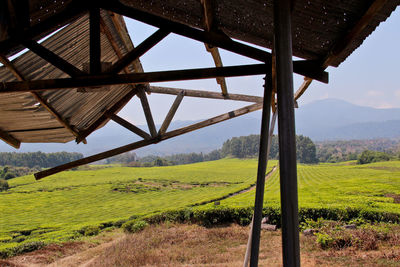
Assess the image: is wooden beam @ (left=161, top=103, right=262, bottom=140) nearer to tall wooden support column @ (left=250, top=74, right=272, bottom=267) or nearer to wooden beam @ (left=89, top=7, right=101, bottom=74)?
tall wooden support column @ (left=250, top=74, right=272, bottom=267)

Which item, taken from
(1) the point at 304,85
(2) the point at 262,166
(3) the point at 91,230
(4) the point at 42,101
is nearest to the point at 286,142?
(2) the point at 262,166

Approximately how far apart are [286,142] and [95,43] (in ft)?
6.48

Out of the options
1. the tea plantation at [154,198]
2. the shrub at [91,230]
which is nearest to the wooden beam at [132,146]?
the tea plantation at [154,198]

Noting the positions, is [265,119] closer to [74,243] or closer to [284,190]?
[284,190]

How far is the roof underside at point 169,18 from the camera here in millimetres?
2023

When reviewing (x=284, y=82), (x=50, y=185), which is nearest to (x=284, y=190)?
(x=284, y=82)

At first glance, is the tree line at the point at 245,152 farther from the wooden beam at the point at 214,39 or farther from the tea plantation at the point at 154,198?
the wooden beam at the point at 214,39

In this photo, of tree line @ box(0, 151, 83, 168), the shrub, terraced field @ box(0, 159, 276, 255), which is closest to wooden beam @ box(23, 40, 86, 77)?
terraced field @ box(0, 159, 276, 255)

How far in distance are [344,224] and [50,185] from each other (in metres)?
35.5

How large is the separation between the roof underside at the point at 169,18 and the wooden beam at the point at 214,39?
124 mm

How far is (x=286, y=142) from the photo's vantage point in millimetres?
1356

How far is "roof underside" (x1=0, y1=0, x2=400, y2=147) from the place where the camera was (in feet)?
6.64

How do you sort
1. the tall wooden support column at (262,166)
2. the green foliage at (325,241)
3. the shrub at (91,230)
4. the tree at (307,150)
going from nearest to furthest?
the tall wooden support column at (262,166) < the green foliage at (325,241) < the shrub at (91,230) < the tree at (307,150)

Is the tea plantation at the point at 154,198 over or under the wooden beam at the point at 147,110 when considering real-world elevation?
under
